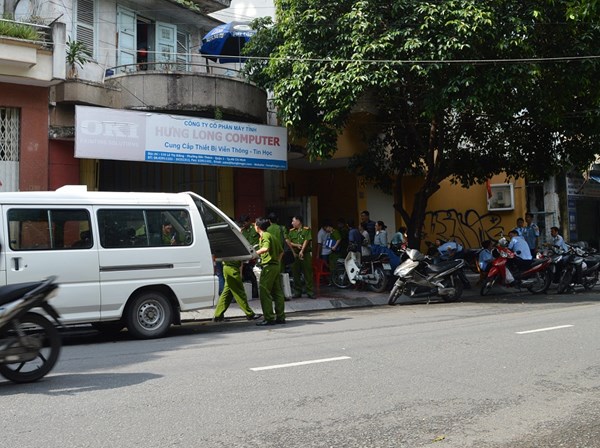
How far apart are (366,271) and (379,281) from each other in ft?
1.54

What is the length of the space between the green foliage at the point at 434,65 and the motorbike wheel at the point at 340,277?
227 cm

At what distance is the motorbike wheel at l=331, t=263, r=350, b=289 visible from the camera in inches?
609

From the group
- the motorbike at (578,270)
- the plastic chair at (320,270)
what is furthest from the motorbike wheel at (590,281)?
the plastic chair at (320,270)

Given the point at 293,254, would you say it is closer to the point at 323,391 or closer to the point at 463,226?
the point at 323,391

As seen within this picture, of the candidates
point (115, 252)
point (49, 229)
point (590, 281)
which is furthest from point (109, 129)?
point (590, 281)

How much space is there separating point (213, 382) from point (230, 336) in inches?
121

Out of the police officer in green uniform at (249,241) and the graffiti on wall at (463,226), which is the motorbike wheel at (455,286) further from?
the graffiti on wall at (463,226)

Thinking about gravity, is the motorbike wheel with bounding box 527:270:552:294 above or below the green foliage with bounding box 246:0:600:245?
below

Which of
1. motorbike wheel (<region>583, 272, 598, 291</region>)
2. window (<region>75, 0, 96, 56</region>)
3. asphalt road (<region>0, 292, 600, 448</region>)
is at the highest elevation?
window (<region>75, 0, 96, 56</region>)

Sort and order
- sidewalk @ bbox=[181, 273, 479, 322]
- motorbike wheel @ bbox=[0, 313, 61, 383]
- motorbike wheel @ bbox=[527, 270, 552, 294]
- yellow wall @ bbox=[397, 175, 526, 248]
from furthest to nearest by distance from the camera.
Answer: yellow wall @ bbox=[397, 175, 526, 248]
motorbike wheel @ bbox=[527, 270, 552, 294]
sidewalk @ bbox=[181, 273, 479, 322]
motorbike wheel @ bbox=[0, 313, 61, 383]

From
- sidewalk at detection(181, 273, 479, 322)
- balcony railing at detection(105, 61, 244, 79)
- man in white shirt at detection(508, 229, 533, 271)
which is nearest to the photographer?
sidewalk at detection(181, 273, 479, 322)

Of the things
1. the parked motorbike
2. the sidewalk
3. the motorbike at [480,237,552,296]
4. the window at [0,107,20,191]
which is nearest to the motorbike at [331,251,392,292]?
the sidewalk

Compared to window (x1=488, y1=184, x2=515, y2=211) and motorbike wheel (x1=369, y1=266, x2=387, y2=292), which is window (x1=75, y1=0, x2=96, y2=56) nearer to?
motorbike wheel (x1=369, y1=266, x2=387, y2=292)

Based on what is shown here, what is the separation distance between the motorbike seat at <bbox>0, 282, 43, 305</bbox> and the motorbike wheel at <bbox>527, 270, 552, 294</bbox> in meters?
12.0
